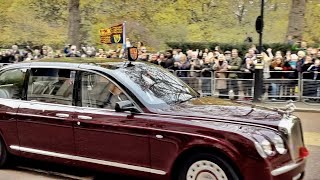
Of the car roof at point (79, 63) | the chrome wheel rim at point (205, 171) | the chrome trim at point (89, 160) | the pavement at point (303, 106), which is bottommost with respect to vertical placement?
the pavement at point (303, 106)

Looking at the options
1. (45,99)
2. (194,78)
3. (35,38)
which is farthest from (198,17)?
(45,99)

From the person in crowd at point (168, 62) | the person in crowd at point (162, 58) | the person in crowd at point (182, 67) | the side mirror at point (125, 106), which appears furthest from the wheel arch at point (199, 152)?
the person in crowd at point (162, 58)

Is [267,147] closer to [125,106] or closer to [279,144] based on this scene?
[279,144]

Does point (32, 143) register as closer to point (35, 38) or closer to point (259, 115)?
point (259, 115)

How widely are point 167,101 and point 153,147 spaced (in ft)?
2.15

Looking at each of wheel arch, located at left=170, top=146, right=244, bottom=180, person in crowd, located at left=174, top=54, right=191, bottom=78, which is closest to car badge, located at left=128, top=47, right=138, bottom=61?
wheel arch, located at left=170, top=146, right=244, bottom=180

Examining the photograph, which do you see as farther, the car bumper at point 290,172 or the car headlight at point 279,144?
the car headlight at point 279,144

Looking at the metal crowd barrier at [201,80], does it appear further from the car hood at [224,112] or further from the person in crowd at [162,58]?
the car hood at [224,112]

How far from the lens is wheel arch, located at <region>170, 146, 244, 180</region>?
5254mm

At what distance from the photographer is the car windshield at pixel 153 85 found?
6.00 m

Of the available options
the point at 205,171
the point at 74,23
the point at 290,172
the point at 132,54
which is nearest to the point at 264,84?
the point at 132,54

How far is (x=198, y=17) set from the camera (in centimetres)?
3259

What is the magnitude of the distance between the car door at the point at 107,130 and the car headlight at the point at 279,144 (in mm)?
1406

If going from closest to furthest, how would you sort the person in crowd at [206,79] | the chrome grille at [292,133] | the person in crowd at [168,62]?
the chrome grille at [292,133]
the person in crowd at [206,79]
the person in crowd at [168,62]
